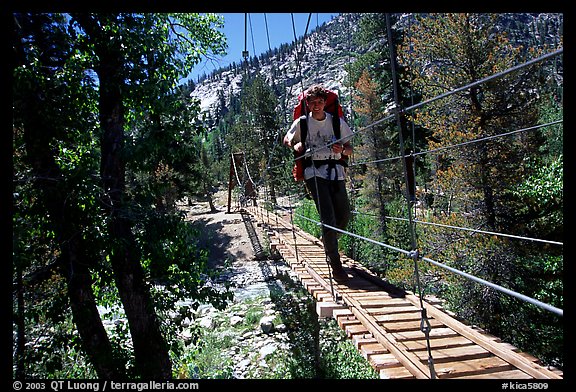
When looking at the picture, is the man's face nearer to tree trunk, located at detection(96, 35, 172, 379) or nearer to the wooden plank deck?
the wooden plank deck

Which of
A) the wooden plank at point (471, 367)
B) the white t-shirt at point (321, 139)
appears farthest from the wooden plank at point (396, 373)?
the white t-shirt at point (321, 139)

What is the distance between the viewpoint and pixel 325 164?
2.81 metres

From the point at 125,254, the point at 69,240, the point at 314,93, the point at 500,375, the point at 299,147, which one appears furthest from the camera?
the point at 125,254

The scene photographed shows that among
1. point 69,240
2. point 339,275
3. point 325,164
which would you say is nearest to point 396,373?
point 339,275

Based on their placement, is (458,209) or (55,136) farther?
(458,209)

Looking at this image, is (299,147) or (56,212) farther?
(56,212)

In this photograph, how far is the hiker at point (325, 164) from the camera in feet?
9.06

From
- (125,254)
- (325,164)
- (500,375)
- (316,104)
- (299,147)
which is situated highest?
(316,104)

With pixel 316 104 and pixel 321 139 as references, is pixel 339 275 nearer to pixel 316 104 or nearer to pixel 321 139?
pixel 321 139

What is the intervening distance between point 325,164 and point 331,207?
1.16ft

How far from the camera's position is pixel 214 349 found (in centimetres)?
754
